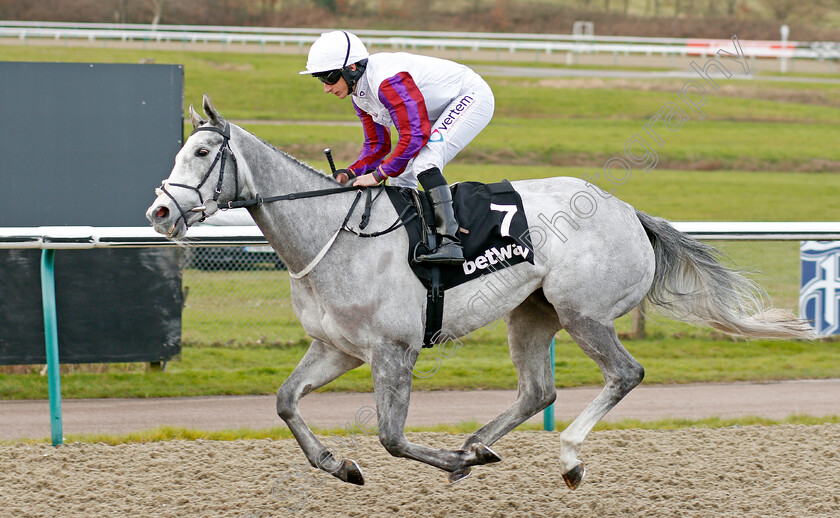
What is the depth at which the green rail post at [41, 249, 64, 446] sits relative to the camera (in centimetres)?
443

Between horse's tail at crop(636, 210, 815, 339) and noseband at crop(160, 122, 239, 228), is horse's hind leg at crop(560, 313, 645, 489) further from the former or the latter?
noseband at crop(160, 122, 239, 228)

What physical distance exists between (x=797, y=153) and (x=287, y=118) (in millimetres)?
10772

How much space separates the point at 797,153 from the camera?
19.4 m

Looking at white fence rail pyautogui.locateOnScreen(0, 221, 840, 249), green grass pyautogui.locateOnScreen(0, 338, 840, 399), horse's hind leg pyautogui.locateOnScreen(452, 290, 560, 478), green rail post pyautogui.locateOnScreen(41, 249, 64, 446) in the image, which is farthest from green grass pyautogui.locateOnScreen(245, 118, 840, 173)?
horse's hind leg pyautogui.locateOnScreen(452, 290, 560, 478)

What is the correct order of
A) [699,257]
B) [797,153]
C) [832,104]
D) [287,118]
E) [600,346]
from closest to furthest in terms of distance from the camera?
[600,346]
[699,257]
[797,153]
[287,118]
[832,104]

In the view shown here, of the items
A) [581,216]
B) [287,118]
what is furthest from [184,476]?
[287,118]

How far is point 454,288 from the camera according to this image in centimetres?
378

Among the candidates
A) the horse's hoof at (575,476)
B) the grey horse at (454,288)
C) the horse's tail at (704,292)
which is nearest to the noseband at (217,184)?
the grey horse at (454,288)

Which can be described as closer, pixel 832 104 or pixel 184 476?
pixel 184 476

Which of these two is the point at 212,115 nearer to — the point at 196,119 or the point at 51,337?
the point at 196,119

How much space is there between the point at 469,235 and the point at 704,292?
49.1 inches

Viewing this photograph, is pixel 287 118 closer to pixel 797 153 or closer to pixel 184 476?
pixel 797 153

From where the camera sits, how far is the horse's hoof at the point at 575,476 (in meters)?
3.87

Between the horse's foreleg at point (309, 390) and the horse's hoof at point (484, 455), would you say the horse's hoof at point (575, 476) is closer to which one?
the horse's hoof at point (484, 455)
